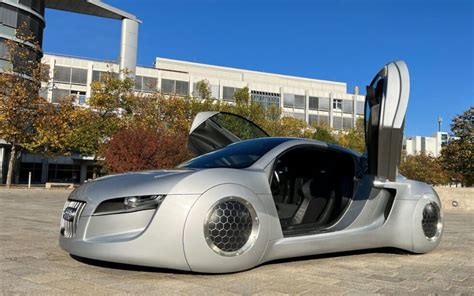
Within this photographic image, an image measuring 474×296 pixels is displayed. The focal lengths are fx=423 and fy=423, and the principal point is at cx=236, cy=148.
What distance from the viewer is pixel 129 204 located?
3.43 m

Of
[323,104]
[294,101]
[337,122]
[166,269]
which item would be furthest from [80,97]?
[166,269]

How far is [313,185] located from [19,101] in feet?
84.3

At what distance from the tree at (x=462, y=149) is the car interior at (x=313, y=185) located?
3072cm

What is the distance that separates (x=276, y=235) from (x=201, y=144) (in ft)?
7.20

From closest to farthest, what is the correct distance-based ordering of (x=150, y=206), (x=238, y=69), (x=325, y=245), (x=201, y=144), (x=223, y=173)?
(x=150, y=206), (x=223, y=173), (x=325, y=245), (x=201, y=144), (x=238, y=69)

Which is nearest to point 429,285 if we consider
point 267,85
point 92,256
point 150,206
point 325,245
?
point 325,245

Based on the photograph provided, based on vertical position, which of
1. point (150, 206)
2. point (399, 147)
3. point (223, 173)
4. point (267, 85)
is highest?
point (267, 85)

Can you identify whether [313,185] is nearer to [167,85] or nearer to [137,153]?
[137,153]

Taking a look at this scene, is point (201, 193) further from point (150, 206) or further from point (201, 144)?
point (201, 144)

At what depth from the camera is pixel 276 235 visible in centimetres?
385

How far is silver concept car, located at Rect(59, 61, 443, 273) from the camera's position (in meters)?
3.40

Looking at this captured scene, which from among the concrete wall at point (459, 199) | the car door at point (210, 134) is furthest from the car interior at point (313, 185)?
the concrete wall at point (459, 199)

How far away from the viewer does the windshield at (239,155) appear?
4203 millimetres

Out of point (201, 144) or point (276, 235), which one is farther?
point (201, 144)
